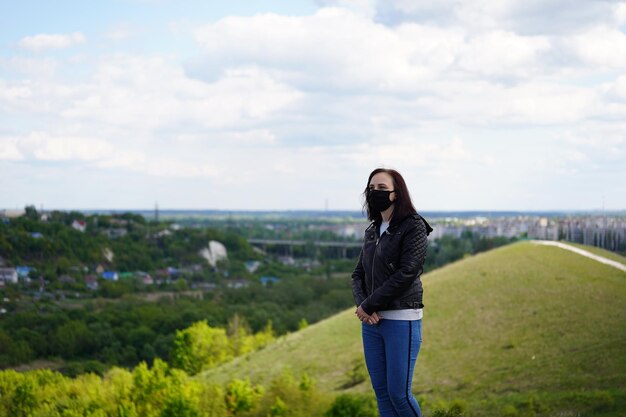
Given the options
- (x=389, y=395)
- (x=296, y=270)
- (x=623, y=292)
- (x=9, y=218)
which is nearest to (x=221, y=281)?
(x=296, y=270)

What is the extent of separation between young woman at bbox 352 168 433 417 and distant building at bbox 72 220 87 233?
125 meters

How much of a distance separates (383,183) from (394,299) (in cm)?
83

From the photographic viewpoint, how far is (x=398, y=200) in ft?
17.0

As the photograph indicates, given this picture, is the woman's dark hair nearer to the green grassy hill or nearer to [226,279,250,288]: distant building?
the green grassy hill

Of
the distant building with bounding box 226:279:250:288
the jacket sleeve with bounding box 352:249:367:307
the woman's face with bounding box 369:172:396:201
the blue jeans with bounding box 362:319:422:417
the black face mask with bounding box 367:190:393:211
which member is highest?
the woman's face with bounding box 369:172:396:201

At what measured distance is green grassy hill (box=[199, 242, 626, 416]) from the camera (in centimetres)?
1486

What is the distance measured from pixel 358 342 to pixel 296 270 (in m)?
89.6

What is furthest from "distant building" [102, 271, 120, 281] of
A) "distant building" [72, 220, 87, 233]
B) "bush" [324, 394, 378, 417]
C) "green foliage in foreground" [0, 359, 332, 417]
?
"bush" [324, 394, 378, 417]

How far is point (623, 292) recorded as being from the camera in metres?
26.8

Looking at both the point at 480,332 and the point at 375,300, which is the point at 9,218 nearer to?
the point at 480,332

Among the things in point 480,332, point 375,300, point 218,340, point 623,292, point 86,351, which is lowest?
point 86,351

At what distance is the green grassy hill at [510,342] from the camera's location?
48.8ft

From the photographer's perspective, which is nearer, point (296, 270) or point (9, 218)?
point (9, 218)

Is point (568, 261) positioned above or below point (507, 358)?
above
